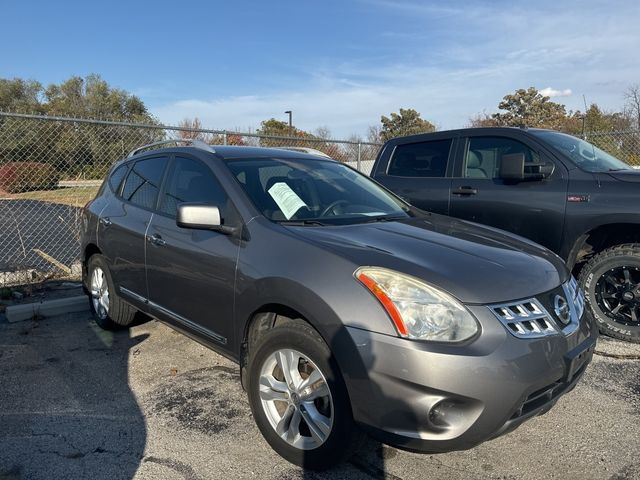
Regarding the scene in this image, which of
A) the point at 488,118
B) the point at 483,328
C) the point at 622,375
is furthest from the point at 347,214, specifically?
the point at 488,118

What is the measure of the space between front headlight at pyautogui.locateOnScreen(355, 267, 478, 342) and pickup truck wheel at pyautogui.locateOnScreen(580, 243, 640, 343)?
2.73 m

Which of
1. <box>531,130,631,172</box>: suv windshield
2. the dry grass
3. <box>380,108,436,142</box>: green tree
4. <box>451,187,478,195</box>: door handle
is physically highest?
<box>380,108,436,142</box>: green tree

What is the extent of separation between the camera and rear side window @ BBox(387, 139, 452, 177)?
5.62 meters

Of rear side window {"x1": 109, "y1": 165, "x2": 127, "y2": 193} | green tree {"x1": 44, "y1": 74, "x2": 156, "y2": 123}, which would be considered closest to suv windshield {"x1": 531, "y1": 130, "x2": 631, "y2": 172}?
rear side window {"x1": 109, "y1": 165, "x2": 127, "y2": 193}

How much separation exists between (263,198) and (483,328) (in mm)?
1607

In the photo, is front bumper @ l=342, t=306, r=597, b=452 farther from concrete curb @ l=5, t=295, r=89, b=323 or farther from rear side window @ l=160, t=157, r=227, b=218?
concrete curb @ l=5, t=295, r=89, b=323

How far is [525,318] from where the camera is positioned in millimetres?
2318

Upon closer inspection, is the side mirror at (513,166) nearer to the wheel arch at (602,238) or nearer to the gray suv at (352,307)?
the wheel arch at (602,238)

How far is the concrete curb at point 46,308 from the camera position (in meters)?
5.13

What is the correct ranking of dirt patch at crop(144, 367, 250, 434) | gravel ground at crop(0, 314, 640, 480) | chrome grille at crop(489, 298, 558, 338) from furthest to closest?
dirt patch at crop(144, 367, 250, 434), gravel ground at crop(0, 314, 640, 480), chrome grille at crop(489, 298, 558, 338)

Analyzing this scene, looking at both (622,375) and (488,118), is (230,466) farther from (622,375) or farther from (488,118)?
(488,118)

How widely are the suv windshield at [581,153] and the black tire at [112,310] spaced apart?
4.25 m

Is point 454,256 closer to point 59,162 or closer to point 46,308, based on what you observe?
point 46,308

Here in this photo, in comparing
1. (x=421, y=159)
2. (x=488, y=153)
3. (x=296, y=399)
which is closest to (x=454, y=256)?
(x=296, y=399)
